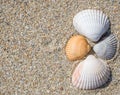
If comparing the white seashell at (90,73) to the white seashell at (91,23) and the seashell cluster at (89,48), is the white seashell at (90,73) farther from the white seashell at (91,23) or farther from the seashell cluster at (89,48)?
the white seashell at (91,23)

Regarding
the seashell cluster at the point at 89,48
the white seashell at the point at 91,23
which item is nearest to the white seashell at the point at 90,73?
the seashell cluster at the point at 89,48

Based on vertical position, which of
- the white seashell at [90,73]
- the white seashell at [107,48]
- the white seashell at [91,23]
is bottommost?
the white seashell at [90,73]

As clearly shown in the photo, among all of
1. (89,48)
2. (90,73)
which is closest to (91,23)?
(89,48)

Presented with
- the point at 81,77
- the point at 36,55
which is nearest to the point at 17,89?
the point at 36,55

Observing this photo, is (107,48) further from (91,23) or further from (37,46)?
(37,46)

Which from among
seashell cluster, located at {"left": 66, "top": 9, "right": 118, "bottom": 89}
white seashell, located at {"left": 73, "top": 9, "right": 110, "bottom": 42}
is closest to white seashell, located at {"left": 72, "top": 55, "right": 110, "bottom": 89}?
seashell cluster, located at {"left": 66, "top": 9, "right": 118, "bottom": 89}

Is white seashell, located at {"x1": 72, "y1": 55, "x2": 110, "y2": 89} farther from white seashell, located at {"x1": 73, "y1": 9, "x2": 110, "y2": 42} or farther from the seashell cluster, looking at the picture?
white seashell, located at {"x1": 73, "y1": 9, "x2": 110, "y2": 42}

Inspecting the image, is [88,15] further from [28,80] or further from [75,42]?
[28,80]
